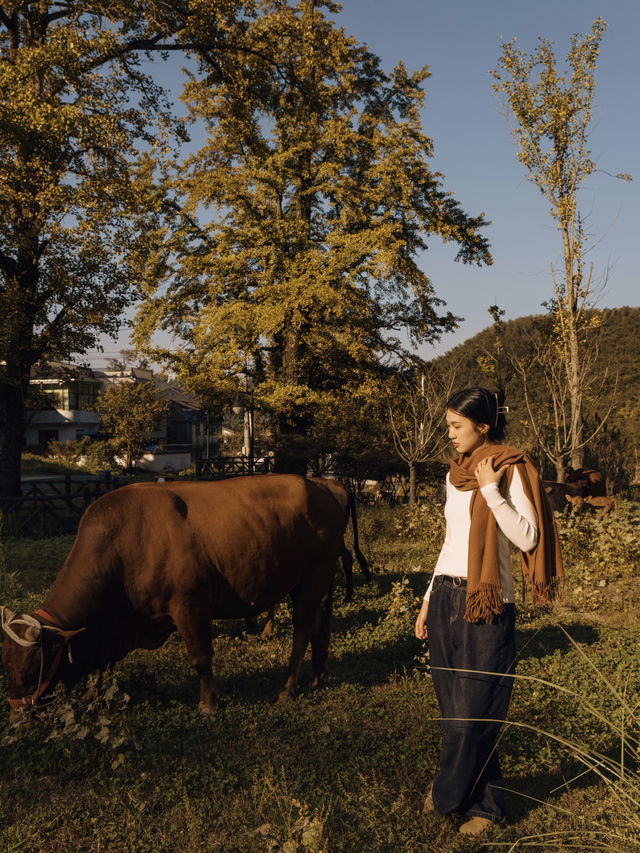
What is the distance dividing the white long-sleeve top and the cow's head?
2.60 m

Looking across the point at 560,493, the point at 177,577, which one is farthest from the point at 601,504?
the point at 177,577

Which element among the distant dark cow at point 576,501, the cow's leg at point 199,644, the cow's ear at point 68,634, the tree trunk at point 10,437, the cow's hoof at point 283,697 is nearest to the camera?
the cow's ear at point 68,634

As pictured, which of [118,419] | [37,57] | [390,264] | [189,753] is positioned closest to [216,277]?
[390,264]

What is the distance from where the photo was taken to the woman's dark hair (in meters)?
3.03

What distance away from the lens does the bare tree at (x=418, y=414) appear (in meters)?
13.9

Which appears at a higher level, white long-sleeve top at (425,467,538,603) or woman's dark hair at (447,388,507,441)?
woman's dark hair at (447,388,507,441)

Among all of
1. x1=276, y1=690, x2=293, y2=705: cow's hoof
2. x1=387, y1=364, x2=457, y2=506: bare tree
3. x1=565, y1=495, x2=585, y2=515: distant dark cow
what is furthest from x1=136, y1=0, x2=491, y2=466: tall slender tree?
x1=276, y1=690, x2=293, y2=705: cow's hoof

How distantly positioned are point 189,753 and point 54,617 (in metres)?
1.33

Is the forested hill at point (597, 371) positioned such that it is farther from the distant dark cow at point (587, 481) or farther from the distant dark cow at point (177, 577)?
the distant dark cow at point (177, 577)

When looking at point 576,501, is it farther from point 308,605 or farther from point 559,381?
point 308,605

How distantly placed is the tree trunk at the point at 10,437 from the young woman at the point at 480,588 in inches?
560

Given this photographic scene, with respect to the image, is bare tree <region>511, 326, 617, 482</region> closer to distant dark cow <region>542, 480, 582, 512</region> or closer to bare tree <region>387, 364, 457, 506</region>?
distant dark cow <region>542, 480, 582, 512</region>

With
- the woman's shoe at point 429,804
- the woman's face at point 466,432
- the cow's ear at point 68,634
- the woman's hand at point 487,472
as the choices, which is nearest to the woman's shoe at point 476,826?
the woman's shoe at point 429,804

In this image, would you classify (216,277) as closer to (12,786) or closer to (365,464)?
(365,464)
